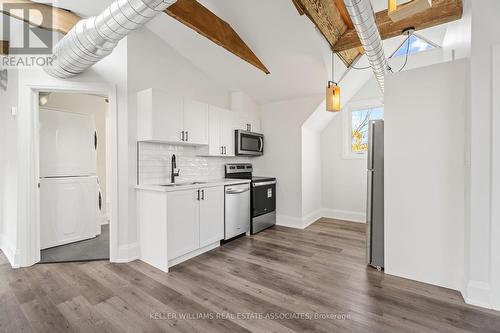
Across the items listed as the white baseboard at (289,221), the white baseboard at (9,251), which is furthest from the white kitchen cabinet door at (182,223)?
the white baseboard at (289,221)

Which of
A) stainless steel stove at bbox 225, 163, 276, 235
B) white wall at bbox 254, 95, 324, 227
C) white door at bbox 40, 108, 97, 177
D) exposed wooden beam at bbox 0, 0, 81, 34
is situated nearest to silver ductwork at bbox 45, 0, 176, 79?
exposed wooden beam at bbox 0, 0, 81, 34

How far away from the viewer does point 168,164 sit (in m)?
3.49

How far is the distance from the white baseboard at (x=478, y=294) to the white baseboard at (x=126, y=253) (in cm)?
351

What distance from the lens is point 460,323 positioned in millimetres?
1793

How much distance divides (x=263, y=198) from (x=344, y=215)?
1996 mm

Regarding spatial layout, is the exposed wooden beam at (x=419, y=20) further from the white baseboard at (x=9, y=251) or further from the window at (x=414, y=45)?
the white baseboard at (x=9, y=251)

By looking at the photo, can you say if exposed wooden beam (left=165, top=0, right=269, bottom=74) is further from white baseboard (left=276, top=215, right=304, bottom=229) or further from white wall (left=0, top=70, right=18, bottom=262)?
white baseboard (left=276, top=215, right=304, bottom=229)

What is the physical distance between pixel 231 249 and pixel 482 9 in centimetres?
366

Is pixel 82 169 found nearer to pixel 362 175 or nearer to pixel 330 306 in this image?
pixel 330 306

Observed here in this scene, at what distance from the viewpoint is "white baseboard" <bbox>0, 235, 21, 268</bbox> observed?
278 cm

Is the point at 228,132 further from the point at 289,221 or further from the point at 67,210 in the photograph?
the point at 67,210

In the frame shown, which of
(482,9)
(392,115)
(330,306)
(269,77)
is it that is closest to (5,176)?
(269,77)

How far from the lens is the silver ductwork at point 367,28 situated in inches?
78.5

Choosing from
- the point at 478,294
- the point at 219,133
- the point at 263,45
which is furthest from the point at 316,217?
the point at 263,45
